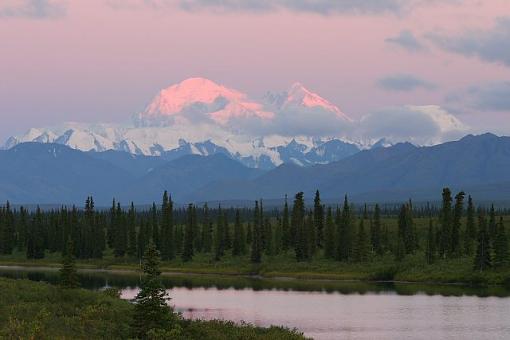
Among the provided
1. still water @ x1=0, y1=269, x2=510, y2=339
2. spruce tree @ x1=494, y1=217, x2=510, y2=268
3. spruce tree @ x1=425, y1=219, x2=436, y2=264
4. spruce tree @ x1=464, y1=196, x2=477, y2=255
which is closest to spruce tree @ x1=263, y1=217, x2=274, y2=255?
still water @ x1=0, y1=269, x2=510, y2=339

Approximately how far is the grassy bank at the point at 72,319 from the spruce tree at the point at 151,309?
1.25 metres

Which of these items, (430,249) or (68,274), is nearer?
(68,274)

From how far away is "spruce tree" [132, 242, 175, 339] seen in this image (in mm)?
62250

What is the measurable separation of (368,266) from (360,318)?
6521 cm

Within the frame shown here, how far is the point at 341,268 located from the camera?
6521 inches

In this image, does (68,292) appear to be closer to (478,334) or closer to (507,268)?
(478,334)

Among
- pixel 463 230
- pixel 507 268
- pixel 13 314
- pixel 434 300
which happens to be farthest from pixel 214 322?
pixel 463 230

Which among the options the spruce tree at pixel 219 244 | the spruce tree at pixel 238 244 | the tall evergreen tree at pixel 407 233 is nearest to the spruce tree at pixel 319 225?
the spruce tree at pixel 238 244

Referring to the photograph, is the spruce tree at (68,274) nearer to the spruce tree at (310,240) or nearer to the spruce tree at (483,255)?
the spruce tree at (483,255)

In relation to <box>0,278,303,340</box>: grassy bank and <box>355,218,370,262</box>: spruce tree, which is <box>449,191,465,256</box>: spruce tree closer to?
<box>355,218,370,262</box>: spruce tree

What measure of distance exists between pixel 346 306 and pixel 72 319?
53630 millimetres

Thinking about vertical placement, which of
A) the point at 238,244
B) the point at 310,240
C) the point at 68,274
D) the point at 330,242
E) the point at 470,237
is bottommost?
the point at 68,274

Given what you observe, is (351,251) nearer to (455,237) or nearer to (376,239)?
(376,239)

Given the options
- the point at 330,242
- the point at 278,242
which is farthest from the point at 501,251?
the point at 278,242
